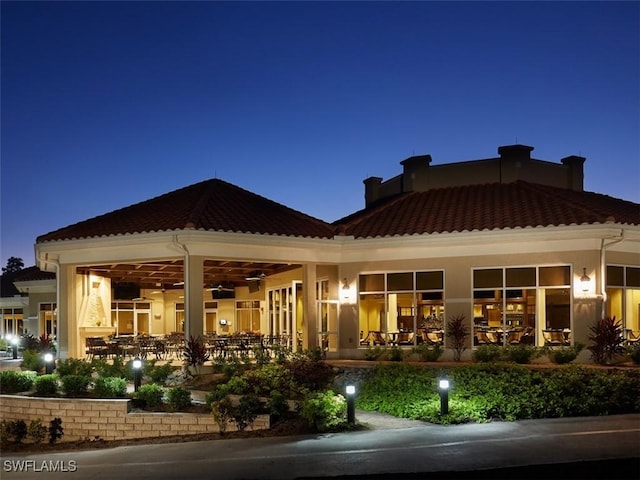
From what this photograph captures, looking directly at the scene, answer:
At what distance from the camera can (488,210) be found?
19391 mm

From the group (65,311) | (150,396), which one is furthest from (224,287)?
(150,396)

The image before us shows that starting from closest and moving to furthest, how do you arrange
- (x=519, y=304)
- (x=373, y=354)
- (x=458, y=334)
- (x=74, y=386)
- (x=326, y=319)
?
(x=74, y=386)
(x=458, y=334)
(x=519, y=304)
(x=373, y=354)
(x=326, y=319)

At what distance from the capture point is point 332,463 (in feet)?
28.4

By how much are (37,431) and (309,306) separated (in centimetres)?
840

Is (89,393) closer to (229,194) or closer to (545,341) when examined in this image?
(229,194)

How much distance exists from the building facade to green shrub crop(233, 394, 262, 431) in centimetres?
547

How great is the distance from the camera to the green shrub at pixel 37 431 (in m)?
12.4

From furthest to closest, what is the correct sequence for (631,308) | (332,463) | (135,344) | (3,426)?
(135,344) → (631,308) → (3,426) → (332,463)

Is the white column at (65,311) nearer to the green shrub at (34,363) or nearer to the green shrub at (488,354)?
the green shrub at (34,363)

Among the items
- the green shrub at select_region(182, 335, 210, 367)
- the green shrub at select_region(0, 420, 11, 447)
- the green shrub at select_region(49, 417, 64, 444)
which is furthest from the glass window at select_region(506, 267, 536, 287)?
the green shrub at select_region(0, 420, 11, 447)

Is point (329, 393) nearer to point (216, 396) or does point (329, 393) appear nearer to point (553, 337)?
point (216, 396)

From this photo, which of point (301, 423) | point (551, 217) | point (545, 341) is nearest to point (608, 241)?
point (551, 217)

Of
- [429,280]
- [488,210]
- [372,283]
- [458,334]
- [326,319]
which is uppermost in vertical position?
[488,210]

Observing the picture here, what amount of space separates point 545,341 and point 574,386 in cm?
546
